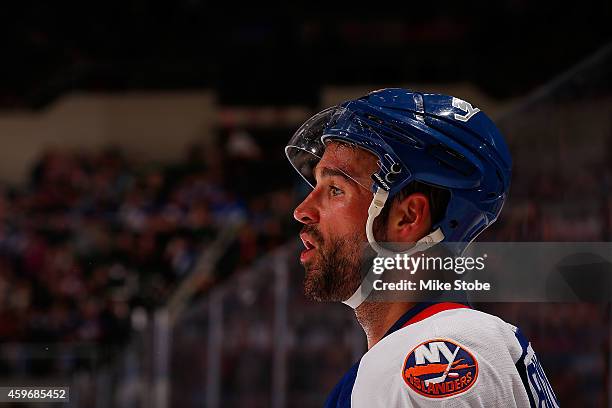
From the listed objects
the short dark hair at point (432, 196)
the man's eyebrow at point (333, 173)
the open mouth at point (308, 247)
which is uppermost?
the man's eyebrow at point (333, 173)

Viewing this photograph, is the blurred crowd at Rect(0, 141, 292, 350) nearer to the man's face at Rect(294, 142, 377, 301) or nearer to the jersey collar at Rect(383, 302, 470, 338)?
the man's face at Rect(294, 142, 377, 301)

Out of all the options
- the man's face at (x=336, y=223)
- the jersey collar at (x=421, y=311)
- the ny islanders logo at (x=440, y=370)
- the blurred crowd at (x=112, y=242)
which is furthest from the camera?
the blurred crowd at (x=112, y=242)

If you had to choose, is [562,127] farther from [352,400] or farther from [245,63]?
[245,63]

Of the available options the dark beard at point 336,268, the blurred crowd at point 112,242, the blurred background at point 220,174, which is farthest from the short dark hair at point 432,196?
the blurred crowd at point 112,242

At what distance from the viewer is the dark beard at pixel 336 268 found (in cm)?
149

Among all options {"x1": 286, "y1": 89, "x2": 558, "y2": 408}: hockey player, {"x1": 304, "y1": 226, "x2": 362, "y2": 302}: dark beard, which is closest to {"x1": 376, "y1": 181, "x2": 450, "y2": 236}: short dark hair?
{"x1": 286, "y1": 89, "x2": 558, "y2": 408}: hockey player

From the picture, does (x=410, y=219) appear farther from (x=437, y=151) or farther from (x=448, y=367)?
(x=448, y=367)

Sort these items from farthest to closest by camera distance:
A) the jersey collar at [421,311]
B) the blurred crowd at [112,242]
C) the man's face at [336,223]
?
the blurred crowd at [112,242], the man's face at [336,223], the jersey collar at [421,311]

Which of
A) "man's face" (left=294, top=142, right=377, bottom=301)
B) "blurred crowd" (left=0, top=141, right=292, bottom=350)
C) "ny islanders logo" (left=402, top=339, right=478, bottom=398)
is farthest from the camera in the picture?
"blurred crowd" (left=0, top=141, right=292, bottom=350)

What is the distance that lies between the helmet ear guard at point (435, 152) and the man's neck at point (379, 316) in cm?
8

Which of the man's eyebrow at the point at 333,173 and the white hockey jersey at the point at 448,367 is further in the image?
the man's eyebrow at the point at 333,173

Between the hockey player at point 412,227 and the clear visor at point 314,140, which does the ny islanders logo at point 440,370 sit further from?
the clear visor at point 314,140

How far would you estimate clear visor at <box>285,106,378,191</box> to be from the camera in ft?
4.88

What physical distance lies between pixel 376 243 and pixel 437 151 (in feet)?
0.58
